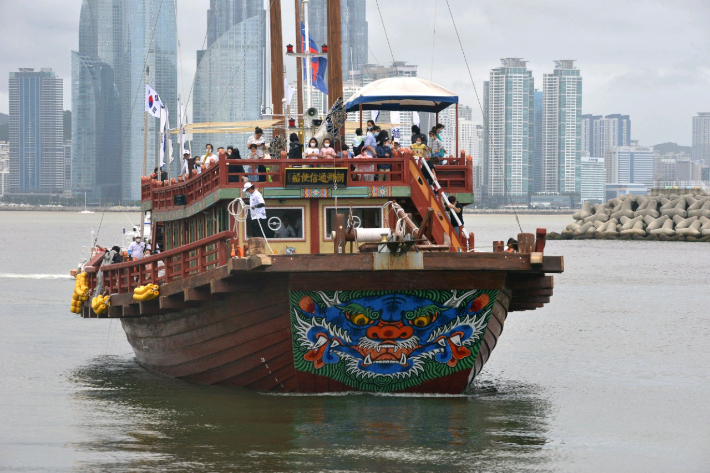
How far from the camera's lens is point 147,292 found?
2027 centimetres

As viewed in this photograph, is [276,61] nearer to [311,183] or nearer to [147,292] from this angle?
[147,292]

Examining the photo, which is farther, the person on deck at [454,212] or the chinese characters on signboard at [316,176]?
the person on deck at [454,212]

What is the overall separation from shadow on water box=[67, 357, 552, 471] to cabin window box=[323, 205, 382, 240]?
2849 mm

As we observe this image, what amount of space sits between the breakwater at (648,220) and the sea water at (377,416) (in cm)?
6369

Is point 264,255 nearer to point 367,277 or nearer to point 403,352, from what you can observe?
point 367,277

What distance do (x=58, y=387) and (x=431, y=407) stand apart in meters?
8.68

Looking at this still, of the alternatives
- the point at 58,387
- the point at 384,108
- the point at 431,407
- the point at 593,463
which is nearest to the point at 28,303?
the point at 58,387

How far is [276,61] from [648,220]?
254ft

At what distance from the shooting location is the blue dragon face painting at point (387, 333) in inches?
707

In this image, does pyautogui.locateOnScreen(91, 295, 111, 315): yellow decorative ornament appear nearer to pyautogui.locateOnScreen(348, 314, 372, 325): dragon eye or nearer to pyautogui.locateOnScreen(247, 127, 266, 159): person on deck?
pyautogui.locateOnScreen(247, 127, 266, 159): person on deck

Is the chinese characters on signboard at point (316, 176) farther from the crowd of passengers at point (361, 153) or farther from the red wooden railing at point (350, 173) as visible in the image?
the crowd of passengers at point (361, 153)

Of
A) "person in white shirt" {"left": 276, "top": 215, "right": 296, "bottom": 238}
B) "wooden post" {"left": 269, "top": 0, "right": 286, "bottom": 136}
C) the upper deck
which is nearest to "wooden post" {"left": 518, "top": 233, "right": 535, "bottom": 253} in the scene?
the upper deck

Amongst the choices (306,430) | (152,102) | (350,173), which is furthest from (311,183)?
(152,102)

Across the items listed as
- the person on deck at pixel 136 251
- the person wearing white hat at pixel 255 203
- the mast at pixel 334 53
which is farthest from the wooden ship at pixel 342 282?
the person on deck at pixel 136 251
